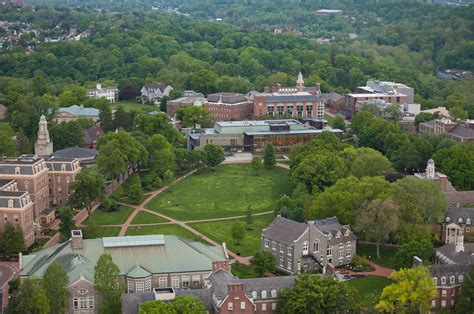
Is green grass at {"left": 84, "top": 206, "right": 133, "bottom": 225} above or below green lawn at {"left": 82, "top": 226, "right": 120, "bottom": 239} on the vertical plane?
below

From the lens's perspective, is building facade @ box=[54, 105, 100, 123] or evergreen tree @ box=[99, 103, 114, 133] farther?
building facade @ box=[54, 105, 100, 123]

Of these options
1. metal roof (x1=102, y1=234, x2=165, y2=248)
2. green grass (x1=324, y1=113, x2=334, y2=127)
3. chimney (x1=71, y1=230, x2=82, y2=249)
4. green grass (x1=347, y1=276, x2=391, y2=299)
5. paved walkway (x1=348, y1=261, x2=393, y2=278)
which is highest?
chimney (x1=71, y1=230, x2=82, y2=249)

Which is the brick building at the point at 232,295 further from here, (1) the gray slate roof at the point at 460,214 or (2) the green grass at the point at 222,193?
(2) the green grass at the point at 222,193

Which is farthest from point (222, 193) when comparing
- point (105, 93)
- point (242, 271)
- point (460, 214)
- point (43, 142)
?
point (105, 93)

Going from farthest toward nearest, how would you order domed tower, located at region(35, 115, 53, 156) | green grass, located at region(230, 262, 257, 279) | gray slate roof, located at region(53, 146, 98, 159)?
domed tower, located at region(35, 115, 53, 156) < gray slate roof, located at region(53, 146, 98, 159) < green grass, located at region(230, 262, 257, 279)

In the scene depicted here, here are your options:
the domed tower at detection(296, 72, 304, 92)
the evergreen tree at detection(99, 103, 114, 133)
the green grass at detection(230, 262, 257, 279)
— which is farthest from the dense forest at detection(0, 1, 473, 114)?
the green grass at detection(230, 262, 257, 279)

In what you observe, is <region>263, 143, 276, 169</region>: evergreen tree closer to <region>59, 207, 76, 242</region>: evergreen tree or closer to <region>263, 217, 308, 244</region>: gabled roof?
<region>263, 217, 308, 244</region>: gabled roof
